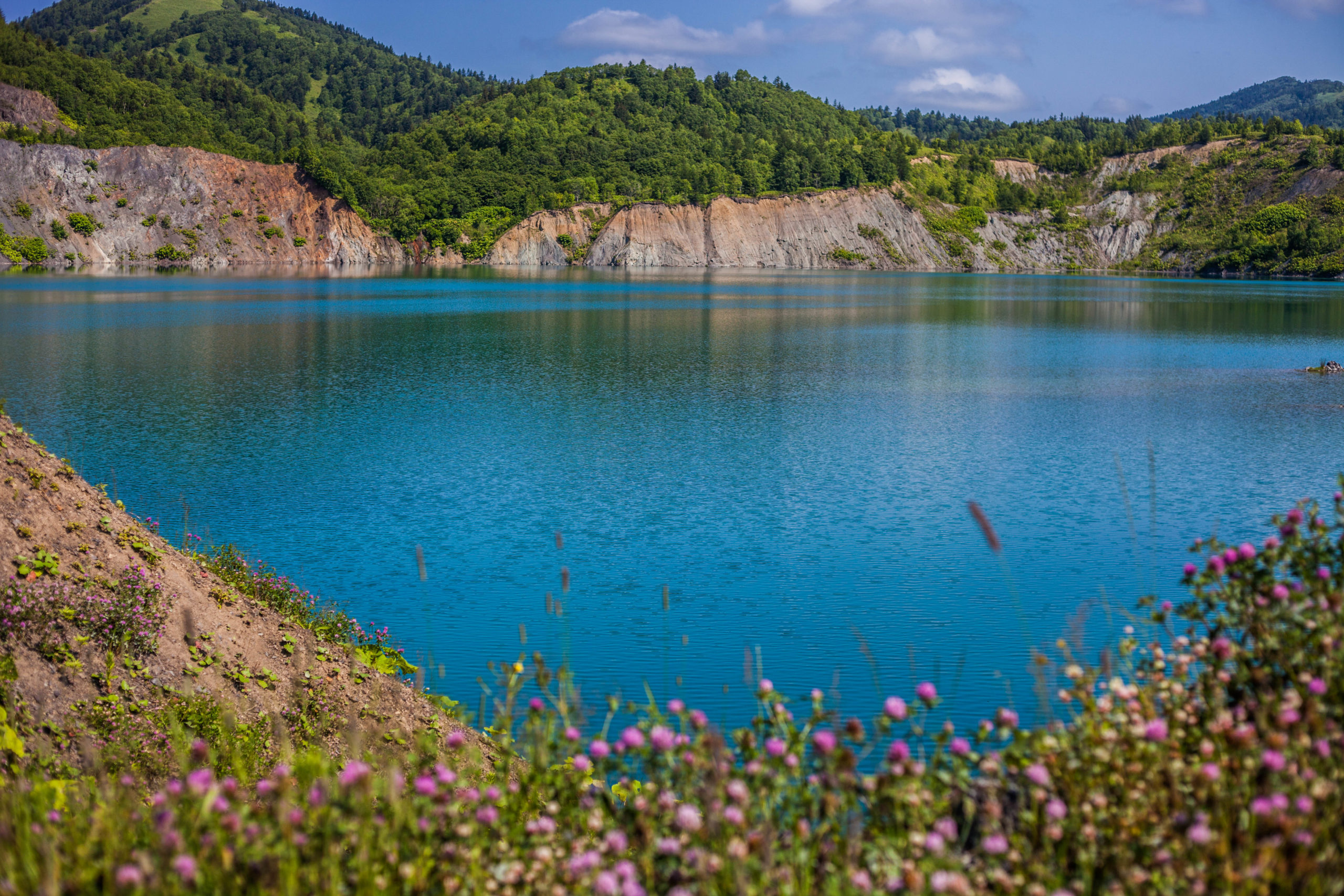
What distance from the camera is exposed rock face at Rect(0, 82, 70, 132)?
136875mm

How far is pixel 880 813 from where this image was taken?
4820 millimetres

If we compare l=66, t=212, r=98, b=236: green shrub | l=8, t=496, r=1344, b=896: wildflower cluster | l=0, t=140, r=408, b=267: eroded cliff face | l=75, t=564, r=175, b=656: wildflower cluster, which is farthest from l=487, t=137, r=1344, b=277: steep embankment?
l=8, t=496, r=1344, b=896: wildflower cluster

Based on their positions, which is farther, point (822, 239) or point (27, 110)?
point (822, 239)

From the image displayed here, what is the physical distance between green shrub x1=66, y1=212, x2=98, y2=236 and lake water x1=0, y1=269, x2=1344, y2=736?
280 feet

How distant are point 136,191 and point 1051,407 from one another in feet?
440

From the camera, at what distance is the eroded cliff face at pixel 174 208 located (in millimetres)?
123625

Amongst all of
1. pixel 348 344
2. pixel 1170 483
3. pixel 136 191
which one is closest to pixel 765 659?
pixel 1170 483

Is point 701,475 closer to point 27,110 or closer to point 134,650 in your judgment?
point 134,650

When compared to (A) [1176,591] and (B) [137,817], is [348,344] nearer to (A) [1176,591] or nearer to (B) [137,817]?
(A) [1176,591]

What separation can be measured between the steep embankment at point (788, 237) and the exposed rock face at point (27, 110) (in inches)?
2573

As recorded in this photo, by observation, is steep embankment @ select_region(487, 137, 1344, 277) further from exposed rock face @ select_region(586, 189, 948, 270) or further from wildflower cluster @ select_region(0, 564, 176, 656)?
wildflower cluster @ select_region(0, 564, 176, 656)

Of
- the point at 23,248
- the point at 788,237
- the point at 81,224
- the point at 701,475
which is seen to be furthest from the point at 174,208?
the point at 701,475

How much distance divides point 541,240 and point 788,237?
43185mm

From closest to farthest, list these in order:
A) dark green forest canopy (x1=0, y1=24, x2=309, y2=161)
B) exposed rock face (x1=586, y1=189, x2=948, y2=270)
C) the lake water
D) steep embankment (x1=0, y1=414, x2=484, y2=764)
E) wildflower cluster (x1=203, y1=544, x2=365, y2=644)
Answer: steep embankment (x1=0, y1=414, x2=484, y2=764) → wildflower cluster (x1=203, y1=544, x2=365, y2=644) → the lake water → dark green forest canopy (x1=0, y1=24, x2=309, y2=161) → exposed rock face (x1=586, y1=189, x2=948, y2=270)
